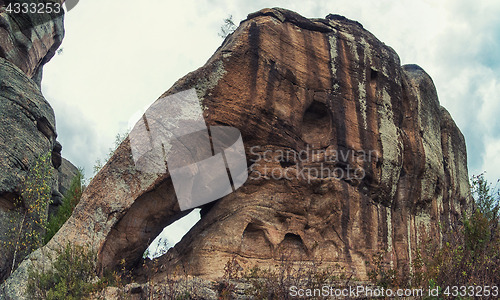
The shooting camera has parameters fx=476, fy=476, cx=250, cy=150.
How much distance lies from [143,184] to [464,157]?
15.5 metres

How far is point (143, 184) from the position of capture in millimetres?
10914

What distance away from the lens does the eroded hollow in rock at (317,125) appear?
1316 centimetres

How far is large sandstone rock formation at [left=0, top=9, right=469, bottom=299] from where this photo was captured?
10.9 metres

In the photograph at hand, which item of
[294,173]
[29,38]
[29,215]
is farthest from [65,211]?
[294,173]

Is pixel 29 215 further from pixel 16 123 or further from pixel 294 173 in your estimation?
pixel 294 173

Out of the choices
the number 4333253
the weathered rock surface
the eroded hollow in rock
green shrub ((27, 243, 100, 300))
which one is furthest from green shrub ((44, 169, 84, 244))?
the eroded hollow in rock

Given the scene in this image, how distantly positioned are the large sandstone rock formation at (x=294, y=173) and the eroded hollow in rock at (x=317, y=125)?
0.11 feet

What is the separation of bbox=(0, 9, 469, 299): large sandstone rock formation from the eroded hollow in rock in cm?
3

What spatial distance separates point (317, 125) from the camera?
13.5 meters

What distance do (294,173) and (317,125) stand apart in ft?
6.58

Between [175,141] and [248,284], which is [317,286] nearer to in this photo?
Result: [248,284]
